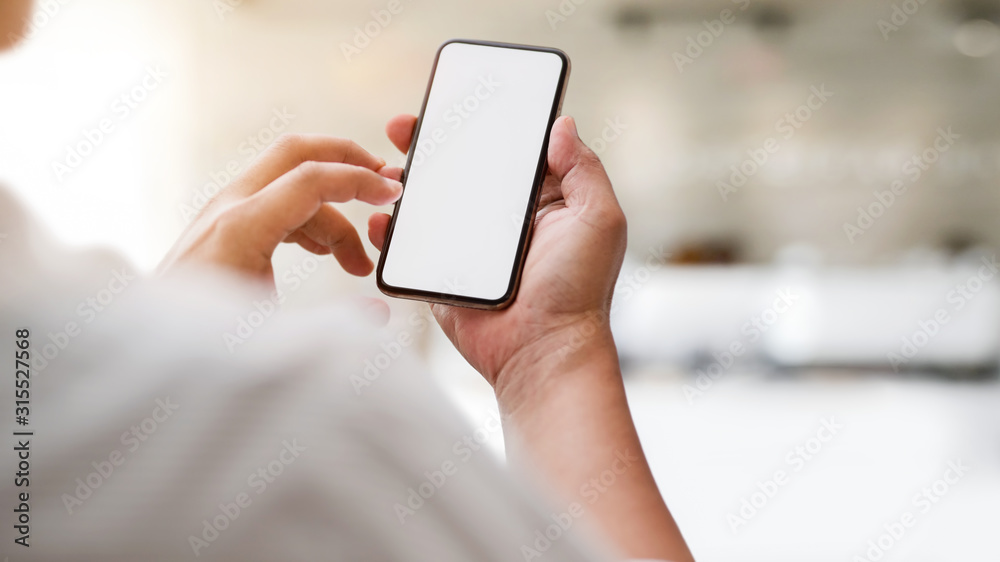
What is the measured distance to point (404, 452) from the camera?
0.24m

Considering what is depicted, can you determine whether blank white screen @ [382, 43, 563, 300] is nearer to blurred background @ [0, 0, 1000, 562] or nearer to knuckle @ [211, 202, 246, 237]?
knuckle @ [211, 202, 246, 237]

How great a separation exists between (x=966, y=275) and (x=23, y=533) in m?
1.62

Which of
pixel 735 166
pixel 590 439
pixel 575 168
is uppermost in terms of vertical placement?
pixel 575 168

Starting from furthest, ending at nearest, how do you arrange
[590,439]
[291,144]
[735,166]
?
[735,166] → [291,144] → [590,439]

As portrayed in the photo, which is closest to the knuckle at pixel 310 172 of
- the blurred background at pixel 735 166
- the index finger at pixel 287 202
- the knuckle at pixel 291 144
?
the index finger at pixel 287 202

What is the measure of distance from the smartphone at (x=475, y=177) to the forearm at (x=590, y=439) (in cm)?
7

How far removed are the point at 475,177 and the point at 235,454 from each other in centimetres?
32

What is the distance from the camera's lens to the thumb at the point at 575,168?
48 centimetres

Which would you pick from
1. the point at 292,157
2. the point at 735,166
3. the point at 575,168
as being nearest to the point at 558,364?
the point at 575,168

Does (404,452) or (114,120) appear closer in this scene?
(404,452)

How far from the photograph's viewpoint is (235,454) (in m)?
0.23

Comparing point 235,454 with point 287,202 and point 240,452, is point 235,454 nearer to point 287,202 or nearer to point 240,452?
point 240,452

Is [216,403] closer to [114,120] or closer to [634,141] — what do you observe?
[634,141]

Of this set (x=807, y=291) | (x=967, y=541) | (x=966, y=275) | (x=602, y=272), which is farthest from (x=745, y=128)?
(x=602, y=272)
